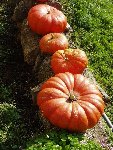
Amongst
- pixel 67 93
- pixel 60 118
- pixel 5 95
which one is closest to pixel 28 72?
pixel 5 95

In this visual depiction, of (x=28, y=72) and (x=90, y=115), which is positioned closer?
(x=90, y=115)

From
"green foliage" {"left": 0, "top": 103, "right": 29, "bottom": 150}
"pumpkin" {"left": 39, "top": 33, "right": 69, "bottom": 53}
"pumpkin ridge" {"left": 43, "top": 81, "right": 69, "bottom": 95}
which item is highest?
"pumpkin" {"left": 39, "top": 33, "right": 69, "bottom": 53}

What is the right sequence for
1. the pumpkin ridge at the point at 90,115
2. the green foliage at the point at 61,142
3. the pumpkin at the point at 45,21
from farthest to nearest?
the pumpkin at the point at 45,21 → the pumpkin ridge at the point at 90,115 → the green foliage at the point at 61,142

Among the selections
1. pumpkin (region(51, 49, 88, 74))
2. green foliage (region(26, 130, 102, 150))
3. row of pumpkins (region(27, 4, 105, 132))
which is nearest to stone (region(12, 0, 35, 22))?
row of pumpkins (region(27, 4, 105, 132))

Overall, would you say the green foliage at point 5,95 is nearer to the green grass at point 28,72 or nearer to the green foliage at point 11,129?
the green grass at point 28,72

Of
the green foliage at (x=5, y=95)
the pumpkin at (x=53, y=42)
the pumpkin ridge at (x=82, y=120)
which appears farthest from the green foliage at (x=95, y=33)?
the pumpkin ridge at (x=82, y=120)

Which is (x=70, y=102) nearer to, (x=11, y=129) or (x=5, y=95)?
(x=11, y=129)

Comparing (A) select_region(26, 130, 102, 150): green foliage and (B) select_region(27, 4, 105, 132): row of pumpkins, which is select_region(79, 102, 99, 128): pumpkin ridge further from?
(A) select_region(26, 130, 102, 150): green foliage
